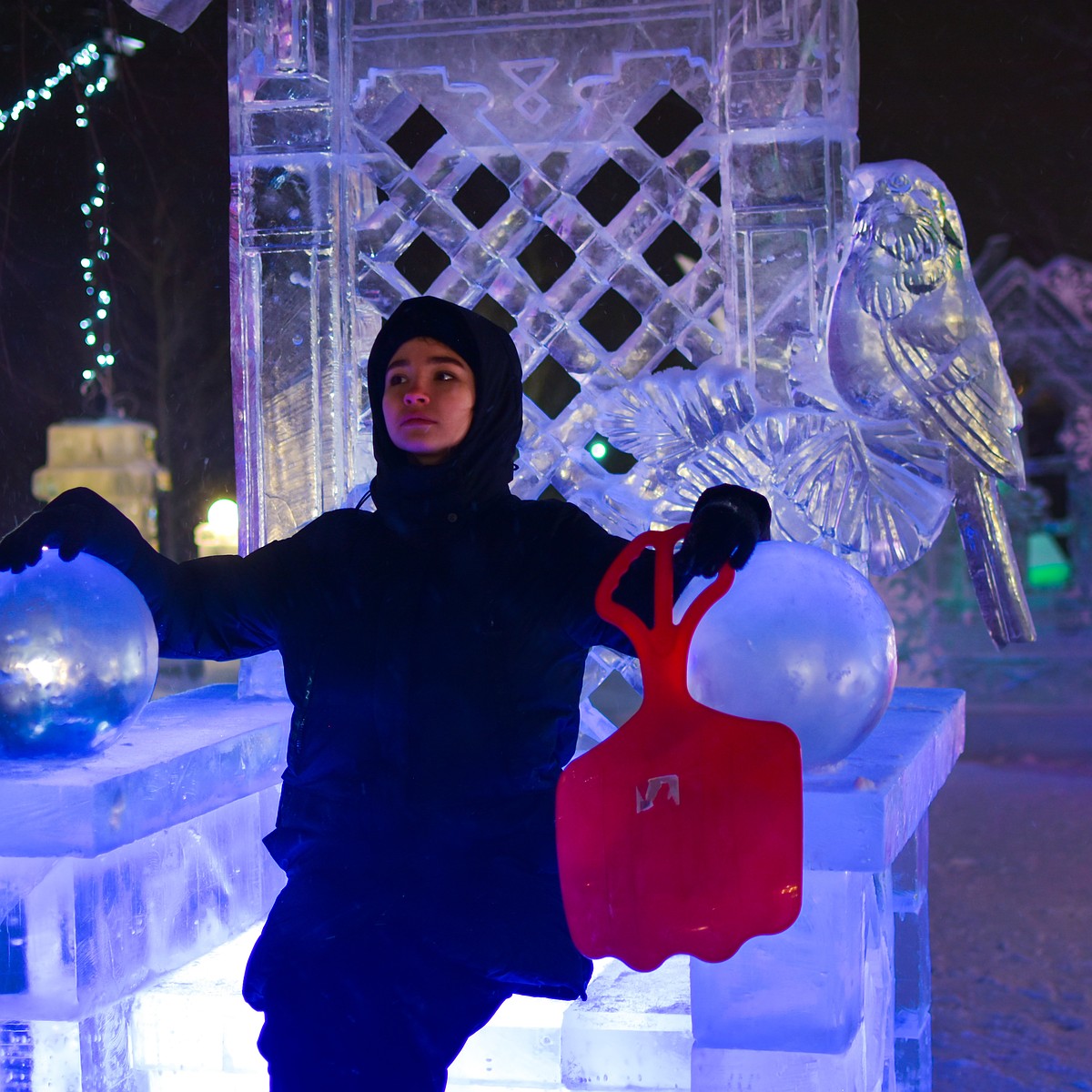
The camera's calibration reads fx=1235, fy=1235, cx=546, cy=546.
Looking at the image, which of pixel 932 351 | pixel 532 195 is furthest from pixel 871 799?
pixel 532 195

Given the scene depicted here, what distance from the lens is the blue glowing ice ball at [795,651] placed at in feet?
4.45

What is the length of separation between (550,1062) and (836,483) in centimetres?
91

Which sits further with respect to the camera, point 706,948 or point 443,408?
point 443,408

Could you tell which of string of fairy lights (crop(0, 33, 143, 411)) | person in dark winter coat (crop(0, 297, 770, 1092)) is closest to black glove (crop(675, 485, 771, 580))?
person in dark winter coat (crop(0, 297, 770, 1092))

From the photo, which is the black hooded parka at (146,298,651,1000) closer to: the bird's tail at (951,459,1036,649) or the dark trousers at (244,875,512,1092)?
the dark trousers at (244,875,512,1092)

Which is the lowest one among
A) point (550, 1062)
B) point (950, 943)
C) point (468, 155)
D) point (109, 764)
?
point (950, 943)

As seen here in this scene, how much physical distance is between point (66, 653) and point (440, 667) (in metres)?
0.42

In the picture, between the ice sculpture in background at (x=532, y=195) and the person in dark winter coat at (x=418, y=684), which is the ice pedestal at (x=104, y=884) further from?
the ice sculpture in background at (x=532, y=195)

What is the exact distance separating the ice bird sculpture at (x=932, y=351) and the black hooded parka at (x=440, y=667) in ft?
1.91

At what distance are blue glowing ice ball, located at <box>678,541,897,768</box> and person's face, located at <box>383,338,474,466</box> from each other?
14.2 inches

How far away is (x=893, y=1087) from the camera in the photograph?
1.87m

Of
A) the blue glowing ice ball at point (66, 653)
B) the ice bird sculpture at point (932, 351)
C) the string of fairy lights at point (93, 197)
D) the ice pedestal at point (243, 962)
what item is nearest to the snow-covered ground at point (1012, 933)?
the ice pedestal at point (243, 962)

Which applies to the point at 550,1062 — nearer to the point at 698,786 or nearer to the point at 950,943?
the point at 698,786

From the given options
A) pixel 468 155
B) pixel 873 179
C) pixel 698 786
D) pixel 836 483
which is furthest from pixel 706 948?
pixel 468 155
